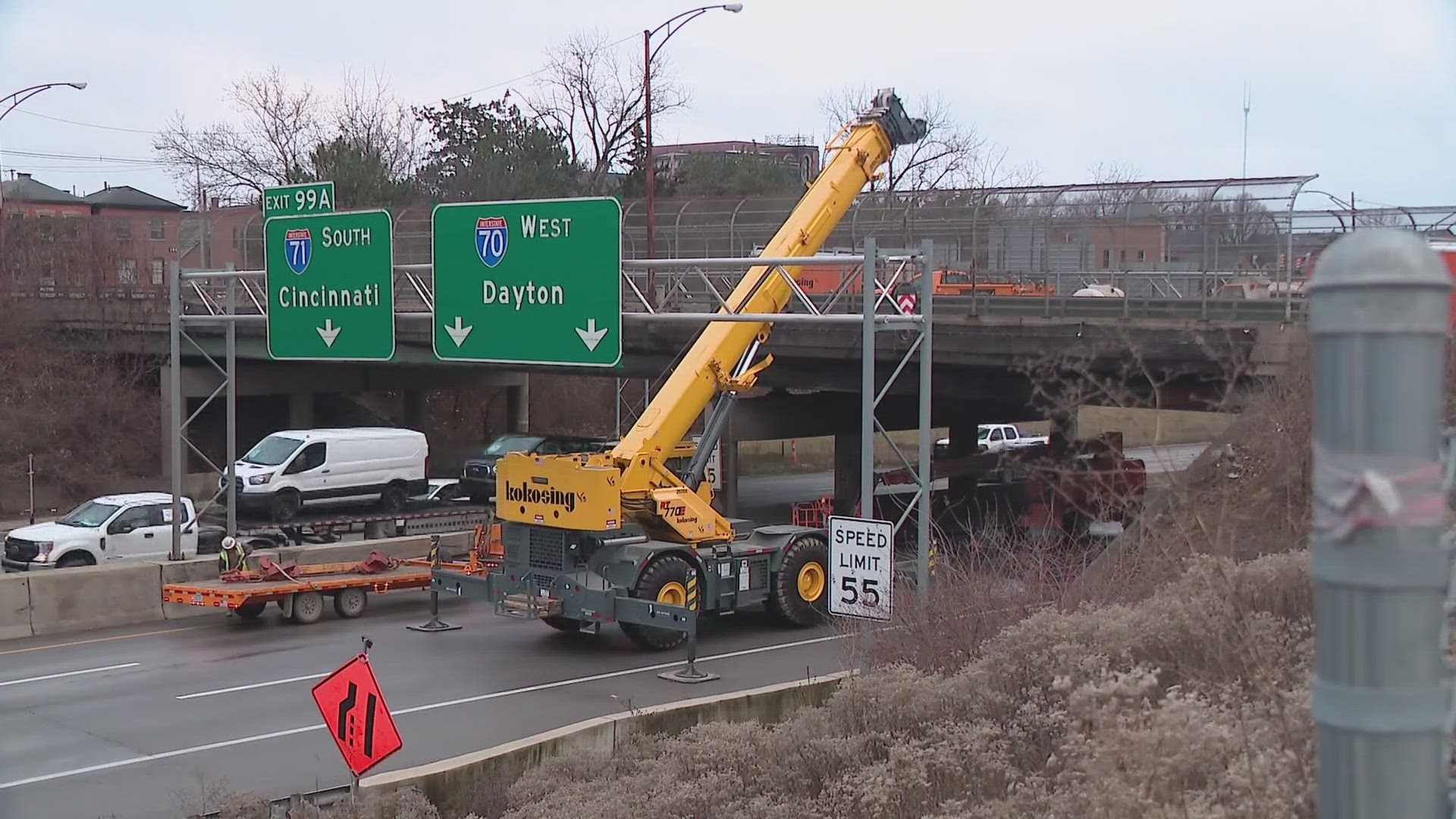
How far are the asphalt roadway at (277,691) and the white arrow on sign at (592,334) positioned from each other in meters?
4.46

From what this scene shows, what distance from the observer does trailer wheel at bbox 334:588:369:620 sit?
2198 cm

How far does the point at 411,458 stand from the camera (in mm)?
36500

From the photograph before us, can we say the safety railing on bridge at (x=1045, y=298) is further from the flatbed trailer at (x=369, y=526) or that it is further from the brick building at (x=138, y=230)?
the brick building at (x=138, y=230)

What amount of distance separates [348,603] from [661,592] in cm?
609

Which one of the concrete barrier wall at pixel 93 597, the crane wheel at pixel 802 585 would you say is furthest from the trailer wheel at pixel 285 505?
the crane wheel at pixel 802 585

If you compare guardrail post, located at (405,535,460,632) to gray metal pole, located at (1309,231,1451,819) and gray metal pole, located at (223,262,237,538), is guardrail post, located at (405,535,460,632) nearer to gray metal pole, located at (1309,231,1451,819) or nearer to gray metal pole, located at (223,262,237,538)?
gray metal pole, located at (223,262,237,538)

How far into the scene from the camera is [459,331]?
60.7 feet

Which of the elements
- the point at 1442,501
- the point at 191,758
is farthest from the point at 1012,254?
the point at 1442,501

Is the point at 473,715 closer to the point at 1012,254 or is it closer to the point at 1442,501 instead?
the point at 1442,501

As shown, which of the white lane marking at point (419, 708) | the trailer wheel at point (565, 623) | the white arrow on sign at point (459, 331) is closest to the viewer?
the white lane marking at point (419, 708)

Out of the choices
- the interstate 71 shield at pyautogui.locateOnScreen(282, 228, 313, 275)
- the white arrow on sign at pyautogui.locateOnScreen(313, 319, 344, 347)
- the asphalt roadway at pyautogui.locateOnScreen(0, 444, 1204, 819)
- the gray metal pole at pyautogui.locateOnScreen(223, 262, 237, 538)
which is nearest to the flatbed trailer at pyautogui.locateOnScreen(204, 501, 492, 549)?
the gray metal pole at pyautogui.locateOnScreen(223, 262, 237, 538)

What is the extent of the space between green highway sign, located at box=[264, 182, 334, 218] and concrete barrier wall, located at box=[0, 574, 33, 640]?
678cm

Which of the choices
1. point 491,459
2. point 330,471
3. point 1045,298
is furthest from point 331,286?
point 491,459

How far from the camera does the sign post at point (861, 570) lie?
43.1 ft
